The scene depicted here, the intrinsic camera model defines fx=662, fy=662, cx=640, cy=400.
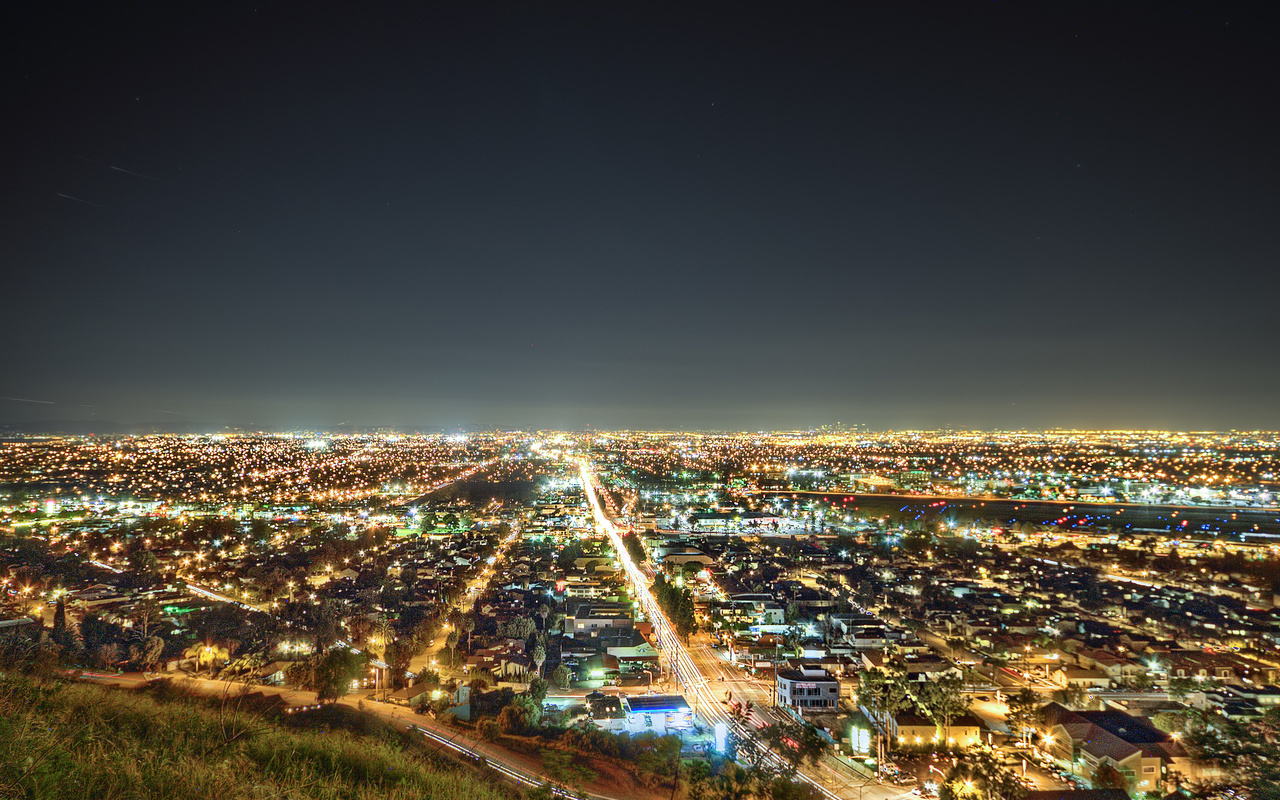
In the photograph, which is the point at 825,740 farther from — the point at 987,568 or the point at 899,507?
the point at 899,507

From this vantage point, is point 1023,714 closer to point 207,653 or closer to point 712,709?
point 712,709

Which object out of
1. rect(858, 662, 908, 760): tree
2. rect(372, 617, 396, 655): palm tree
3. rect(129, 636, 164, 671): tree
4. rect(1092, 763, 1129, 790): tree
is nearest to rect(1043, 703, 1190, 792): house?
rect(1092, 763, 1129, 790): tree

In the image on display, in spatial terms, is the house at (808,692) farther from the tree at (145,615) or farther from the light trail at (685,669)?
the tree at (145,615)

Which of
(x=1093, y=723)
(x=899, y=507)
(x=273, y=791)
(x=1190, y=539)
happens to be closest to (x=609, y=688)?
(x=1093, y=723)

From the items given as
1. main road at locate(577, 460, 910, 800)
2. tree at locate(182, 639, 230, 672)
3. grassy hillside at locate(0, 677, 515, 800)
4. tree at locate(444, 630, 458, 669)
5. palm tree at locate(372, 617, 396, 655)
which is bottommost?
main road at locate(577, 460, 910, 800)

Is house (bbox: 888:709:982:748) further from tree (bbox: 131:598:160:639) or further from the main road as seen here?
tree (bbox: 131:598:160:639)

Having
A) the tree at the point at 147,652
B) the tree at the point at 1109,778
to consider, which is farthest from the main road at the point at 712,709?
the tree at the point at 147,652

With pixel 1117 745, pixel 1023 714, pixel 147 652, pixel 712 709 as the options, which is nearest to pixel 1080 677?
pixel 1023 714
